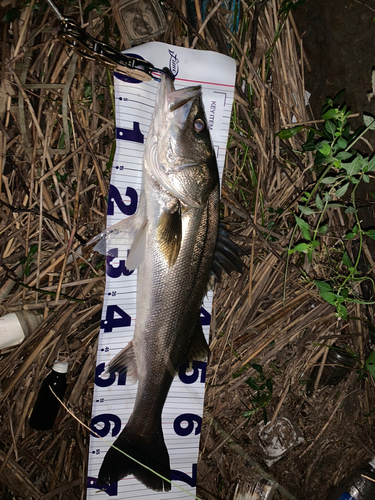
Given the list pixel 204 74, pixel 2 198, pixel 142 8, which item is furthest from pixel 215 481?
pixel 142 8

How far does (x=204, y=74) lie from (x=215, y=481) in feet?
12.0

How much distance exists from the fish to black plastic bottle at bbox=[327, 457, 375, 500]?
1.92 metres

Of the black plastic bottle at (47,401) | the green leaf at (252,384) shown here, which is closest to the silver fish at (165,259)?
the black plastic bottle at (47,401)

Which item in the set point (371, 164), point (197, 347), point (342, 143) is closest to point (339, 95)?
point (342, 143)

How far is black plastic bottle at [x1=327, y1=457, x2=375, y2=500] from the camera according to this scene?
313 centimetres

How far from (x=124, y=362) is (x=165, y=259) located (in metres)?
0.91

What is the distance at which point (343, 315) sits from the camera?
2707mm

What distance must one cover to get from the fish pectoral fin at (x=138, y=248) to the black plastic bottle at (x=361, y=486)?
3.05 metres

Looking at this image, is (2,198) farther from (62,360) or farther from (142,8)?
(142,8)

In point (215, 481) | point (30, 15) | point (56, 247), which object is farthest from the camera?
point (215, 481)

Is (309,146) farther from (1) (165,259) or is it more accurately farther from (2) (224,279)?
(1) (165,259)

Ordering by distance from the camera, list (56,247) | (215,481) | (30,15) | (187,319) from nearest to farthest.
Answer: (30,15) → (187,319) → (56,247) → (215,481)

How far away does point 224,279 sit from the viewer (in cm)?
293

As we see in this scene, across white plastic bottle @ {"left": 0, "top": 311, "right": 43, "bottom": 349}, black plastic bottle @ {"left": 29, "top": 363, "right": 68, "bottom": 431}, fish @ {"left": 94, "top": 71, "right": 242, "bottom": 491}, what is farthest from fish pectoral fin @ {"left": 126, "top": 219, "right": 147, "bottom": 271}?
black plastic bottle @ {"left": 29, "top": 363, "right": 68, "bottom": 431}
